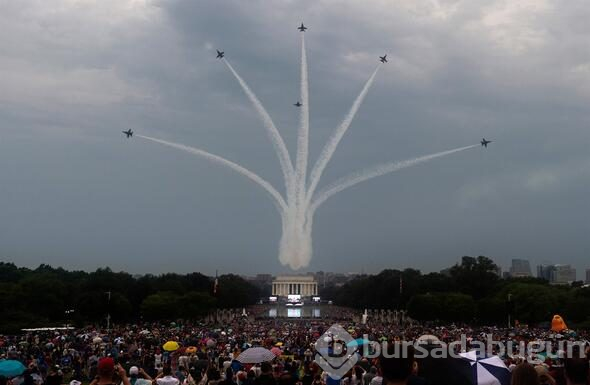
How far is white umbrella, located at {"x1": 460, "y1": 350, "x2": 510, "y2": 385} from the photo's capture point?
40.3 feet

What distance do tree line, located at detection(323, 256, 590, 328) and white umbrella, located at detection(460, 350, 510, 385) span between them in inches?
2880

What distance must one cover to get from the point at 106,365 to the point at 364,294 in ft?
580

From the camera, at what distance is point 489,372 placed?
12680mm

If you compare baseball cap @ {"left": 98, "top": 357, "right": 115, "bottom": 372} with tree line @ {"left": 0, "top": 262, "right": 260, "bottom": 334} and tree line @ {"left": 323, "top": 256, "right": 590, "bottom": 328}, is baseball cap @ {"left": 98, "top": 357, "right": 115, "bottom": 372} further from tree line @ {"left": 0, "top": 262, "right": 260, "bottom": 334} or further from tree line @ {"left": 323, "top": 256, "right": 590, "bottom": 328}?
tree line @ {"left": 323, "top": 256, "right": 590, "bottom": 328}

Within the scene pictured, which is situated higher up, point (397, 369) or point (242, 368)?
point (397, 369)

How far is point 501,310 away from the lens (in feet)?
374

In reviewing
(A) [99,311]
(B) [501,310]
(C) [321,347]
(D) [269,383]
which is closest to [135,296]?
(A) [99,311]

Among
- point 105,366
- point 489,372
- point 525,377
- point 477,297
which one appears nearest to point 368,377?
point 489,372

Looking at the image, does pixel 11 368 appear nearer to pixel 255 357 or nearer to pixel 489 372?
pixel 255 357

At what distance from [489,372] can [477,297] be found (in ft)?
457

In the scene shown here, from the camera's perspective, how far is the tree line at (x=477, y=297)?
99875mm

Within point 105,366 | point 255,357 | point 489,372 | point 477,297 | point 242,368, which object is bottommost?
point 242,368

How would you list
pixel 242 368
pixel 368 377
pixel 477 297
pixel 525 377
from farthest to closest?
pixel 477 297 → pixel 242 368 → pixel 368 377 → pixel 525 377

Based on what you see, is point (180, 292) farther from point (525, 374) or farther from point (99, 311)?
point (525, 374)
